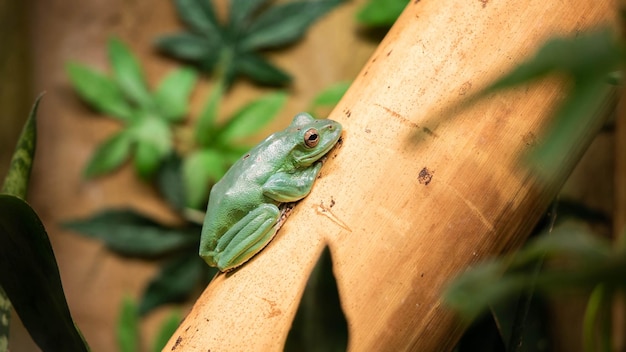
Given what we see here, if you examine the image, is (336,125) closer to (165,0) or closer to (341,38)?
(341,38)

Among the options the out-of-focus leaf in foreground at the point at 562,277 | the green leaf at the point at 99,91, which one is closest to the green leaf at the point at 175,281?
the green leaf at the point at 99,91

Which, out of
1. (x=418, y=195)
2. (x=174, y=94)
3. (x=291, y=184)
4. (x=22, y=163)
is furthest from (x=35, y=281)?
(x=174, y=94)

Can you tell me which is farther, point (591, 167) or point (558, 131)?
point (591, 167)

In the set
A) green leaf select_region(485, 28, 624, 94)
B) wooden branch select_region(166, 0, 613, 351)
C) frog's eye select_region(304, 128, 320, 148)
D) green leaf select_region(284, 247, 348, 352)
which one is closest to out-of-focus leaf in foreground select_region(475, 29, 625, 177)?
green leaf select_region(485, 28, 624, 94)

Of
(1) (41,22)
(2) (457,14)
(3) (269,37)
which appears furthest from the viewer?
(1) (41,22)

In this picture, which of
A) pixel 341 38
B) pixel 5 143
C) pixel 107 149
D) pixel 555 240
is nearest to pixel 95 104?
pixel 107 149

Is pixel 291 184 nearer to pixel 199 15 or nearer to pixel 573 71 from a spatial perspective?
pixel 573 71

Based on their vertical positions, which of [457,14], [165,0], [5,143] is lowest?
[5,143]

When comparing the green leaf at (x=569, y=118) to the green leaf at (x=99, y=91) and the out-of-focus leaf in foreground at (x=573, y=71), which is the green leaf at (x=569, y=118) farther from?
the green leaf at (x=99, y=91)
